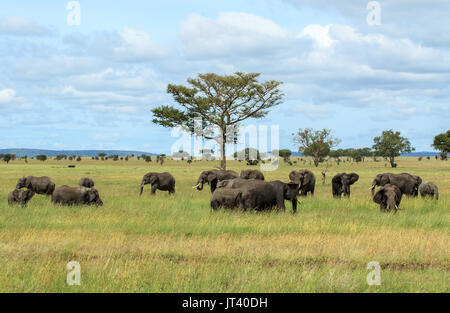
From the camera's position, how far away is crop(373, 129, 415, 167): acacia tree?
112 m

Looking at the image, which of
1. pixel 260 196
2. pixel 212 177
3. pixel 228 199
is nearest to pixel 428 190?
pixel 260 196

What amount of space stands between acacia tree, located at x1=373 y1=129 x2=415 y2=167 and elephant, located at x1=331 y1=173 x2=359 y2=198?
89.4 m

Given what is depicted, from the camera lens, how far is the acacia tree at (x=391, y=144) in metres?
112

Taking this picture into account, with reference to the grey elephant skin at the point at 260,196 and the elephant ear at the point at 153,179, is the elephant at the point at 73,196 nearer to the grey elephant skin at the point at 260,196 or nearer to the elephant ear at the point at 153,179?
the grey elephant skin at the point at 260,196

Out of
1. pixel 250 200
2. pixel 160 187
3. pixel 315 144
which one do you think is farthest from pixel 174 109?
pixel 315 144

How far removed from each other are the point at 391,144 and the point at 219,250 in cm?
10905

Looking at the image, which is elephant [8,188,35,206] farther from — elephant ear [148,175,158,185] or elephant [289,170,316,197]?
elephant [289,170,316,197]

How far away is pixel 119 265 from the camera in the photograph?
30.6 feet

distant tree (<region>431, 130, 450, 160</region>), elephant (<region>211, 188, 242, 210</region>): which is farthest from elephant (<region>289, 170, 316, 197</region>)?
distant tree (<region>431, 130, 450, 160</region>)
